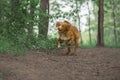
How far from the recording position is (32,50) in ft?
41.8

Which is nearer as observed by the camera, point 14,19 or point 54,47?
point 14,19

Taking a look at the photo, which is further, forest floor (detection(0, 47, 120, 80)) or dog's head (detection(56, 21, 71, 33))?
dog's head (detection(56, 21, 71, 33))

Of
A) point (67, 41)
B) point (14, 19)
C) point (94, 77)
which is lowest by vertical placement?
point (94, 77)

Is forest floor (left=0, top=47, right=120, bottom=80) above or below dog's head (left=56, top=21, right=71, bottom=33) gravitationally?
below

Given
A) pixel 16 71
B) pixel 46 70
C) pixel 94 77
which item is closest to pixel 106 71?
pixel 94 77

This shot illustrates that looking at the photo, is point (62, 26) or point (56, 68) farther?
point (62, 26)

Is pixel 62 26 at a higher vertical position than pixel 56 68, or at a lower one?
higher

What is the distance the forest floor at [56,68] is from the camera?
8588mm

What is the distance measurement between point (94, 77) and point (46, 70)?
1347 mm

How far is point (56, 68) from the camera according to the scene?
32.6ft

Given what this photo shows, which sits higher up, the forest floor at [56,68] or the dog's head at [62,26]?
the dog's head at [62,26]

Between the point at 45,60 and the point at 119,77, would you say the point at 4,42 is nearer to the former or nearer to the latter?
the point at 45,60

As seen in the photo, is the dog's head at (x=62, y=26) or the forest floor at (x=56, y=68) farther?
the dog's head at (x=62, y=26)

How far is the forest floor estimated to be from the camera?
859 cm
